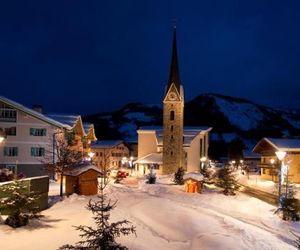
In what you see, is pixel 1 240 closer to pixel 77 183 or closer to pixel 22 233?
pixel 22 233

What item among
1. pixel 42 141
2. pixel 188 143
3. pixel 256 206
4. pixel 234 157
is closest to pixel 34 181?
pixel 256 206

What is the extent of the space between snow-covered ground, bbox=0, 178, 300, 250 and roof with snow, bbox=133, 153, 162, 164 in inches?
1685

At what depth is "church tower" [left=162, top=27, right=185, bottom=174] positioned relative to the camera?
241 feet

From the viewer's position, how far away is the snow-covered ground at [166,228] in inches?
715

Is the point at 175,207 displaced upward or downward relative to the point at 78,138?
downward

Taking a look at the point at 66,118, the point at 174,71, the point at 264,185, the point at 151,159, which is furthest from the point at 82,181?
the point at 174,71

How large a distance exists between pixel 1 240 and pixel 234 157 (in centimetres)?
10636

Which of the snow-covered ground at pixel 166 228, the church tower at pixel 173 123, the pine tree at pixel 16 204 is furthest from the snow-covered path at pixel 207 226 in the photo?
the church tower at pixel 173 123

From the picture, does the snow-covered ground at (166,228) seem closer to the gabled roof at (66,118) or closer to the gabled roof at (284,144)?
the gabled roof at (66,118)

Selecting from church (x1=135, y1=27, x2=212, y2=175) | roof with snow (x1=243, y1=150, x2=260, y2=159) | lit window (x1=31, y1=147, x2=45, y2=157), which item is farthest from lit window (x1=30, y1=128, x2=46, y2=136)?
roof with snow (x1=243, y1=150, x2=260, y2=159)

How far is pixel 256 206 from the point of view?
3381 cm

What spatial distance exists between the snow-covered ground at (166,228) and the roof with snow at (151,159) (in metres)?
42.8

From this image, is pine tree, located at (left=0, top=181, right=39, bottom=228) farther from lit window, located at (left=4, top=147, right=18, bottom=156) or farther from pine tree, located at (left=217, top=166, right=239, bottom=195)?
lit window, located at (left=4, top=147, right=18, bottom=156)

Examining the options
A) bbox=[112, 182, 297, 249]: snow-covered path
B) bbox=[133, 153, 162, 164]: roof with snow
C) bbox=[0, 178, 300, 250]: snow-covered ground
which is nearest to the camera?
bbox=[0, 178, 300, 250]: snow-covered ground
